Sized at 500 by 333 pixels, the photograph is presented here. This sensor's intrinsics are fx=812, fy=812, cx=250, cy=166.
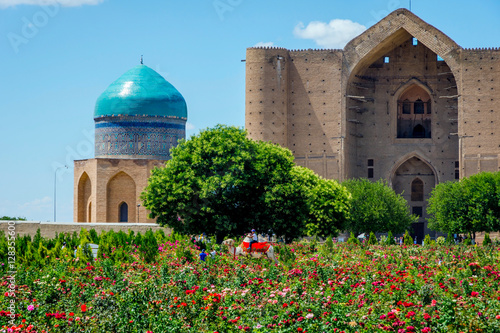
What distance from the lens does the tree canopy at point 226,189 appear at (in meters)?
20.7

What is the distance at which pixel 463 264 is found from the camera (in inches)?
476

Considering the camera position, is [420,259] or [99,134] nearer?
[420,259]

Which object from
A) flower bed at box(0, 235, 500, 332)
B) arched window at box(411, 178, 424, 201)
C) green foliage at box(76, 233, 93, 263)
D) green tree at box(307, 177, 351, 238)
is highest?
arched window at box(411, 178, 424, 201)

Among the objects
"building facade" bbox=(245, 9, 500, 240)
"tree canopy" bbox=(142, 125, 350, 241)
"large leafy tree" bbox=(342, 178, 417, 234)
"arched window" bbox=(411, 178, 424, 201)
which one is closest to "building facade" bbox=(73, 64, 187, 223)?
"building facade" bbox=(245, 9, 500, 240)

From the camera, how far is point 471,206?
30.4m

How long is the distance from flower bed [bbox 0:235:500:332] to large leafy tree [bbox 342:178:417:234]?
20020 mm

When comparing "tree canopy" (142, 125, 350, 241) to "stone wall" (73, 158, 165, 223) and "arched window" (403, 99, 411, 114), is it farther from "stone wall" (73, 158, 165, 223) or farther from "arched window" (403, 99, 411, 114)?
"arched window" (403, 99, 411, 114)

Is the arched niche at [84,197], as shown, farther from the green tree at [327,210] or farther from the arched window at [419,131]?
the arched window at [419,131]

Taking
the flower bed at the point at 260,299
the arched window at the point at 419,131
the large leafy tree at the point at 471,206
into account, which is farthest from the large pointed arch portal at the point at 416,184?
the flower bed at the point at 260,299

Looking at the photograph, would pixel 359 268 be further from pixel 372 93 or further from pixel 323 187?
pixel 372 93

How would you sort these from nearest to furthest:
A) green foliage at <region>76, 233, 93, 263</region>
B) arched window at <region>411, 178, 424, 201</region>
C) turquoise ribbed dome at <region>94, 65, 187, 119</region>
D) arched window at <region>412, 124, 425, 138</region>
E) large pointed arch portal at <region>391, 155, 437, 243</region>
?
green foliage at <region>76, 233, 93, 263</region>
turquoise ribbed dome at <region>94, 65, 187, 119</region>
large pointed arch portal at <region>391, 155, 437, 243</region>
arched window at <region>411, 178, 424, 201</region>
arched window at <region>412, 124, 425, 138</region>

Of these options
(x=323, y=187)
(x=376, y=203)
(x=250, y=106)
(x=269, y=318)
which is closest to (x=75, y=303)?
(x=269, y=318)

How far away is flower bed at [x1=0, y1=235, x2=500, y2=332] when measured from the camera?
7.43 meters

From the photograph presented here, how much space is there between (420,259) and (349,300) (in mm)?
5111
